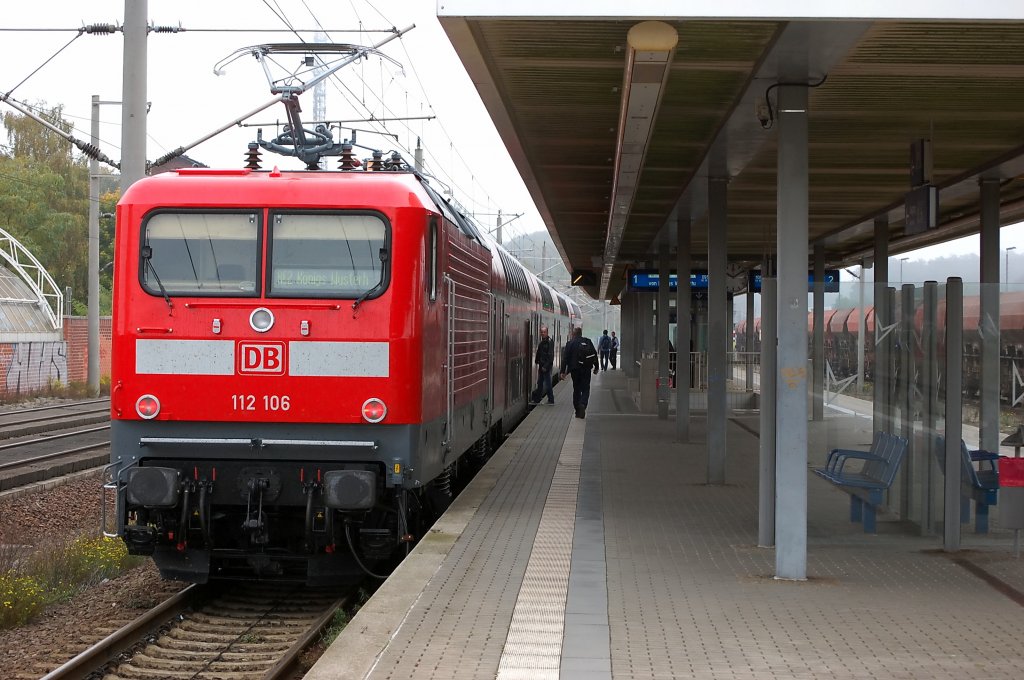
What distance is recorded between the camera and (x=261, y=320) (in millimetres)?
8367

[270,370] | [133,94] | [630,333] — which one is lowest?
[270,370]

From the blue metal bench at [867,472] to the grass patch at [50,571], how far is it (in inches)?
231

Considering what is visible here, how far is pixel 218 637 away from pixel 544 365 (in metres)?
17.9

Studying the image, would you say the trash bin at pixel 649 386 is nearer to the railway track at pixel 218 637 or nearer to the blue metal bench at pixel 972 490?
the blue metal bench at pixel 972 490

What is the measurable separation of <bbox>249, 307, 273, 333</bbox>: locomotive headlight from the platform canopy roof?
221 cm

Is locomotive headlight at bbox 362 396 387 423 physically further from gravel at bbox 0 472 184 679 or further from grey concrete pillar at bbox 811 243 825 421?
grey concrete pillar at bbox 811 243 825 421

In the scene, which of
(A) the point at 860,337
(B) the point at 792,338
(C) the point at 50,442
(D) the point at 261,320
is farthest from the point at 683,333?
(C) the point at 50,442

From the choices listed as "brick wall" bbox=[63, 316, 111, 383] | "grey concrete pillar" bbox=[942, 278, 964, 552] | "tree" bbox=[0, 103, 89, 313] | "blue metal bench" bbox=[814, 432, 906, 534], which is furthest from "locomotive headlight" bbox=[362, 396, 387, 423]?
"tree" bbox=[0, 103, 89, 313]

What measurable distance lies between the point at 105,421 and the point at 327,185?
57.0ft

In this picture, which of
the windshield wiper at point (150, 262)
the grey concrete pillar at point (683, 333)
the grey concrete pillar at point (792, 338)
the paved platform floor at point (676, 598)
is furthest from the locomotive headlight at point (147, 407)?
the grey concrete pillar at point (683, 333)

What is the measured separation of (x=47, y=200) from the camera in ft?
178

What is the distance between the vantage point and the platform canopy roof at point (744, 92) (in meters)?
6.76

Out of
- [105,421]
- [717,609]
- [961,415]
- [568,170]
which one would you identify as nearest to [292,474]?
[717,609]

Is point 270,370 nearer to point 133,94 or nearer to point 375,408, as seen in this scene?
point 375,408
